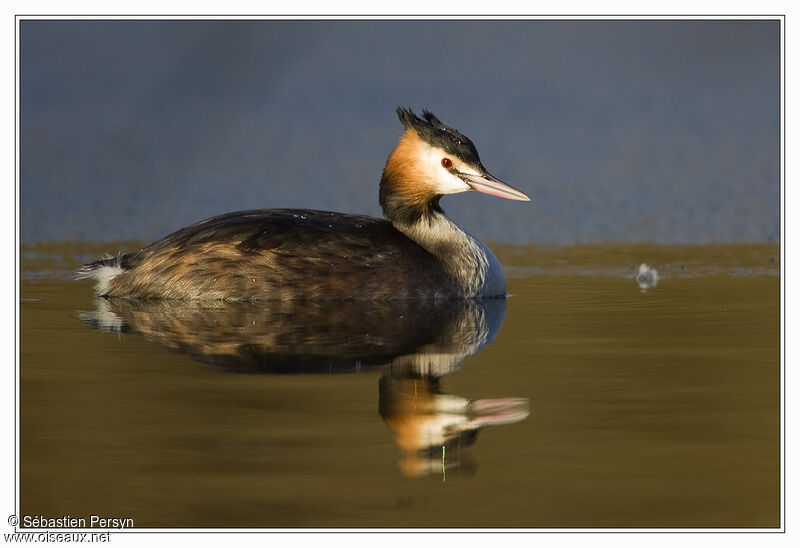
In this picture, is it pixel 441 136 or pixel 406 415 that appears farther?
pixel 441 136

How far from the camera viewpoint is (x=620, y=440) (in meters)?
5.18

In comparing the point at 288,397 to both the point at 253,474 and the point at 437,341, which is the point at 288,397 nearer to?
the point at 253,474

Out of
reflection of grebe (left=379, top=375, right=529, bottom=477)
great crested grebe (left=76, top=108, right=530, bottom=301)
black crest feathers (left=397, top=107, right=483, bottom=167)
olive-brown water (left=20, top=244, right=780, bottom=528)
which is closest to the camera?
olive-brown water (left=20, top=244, right=780, bottom=528)

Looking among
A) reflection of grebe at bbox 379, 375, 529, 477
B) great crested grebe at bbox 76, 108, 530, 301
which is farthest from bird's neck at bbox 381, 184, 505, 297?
reflection of grebe at bbox 379, 375, 529, 477

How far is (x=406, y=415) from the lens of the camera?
5.54 metres

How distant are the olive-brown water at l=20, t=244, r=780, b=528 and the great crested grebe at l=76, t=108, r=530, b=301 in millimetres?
452

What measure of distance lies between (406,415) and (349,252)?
3.94 metres

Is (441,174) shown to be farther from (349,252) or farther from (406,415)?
(406,415)

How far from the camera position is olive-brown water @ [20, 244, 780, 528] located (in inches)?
177

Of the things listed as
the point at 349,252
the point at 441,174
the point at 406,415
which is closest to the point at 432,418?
the point at 406,415

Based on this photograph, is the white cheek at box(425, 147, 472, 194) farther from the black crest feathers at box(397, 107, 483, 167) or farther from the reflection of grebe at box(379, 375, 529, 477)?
the reflection of grebe at box(379, 375, 529, 477)

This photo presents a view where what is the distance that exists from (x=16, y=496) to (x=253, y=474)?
0.77m

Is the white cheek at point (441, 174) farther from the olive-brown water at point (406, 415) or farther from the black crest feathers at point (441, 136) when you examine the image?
the olive-brown water at point (406, 415)

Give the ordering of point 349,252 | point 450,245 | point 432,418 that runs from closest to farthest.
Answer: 1. point 432,418
2. point 349,252
3. point 450,245
